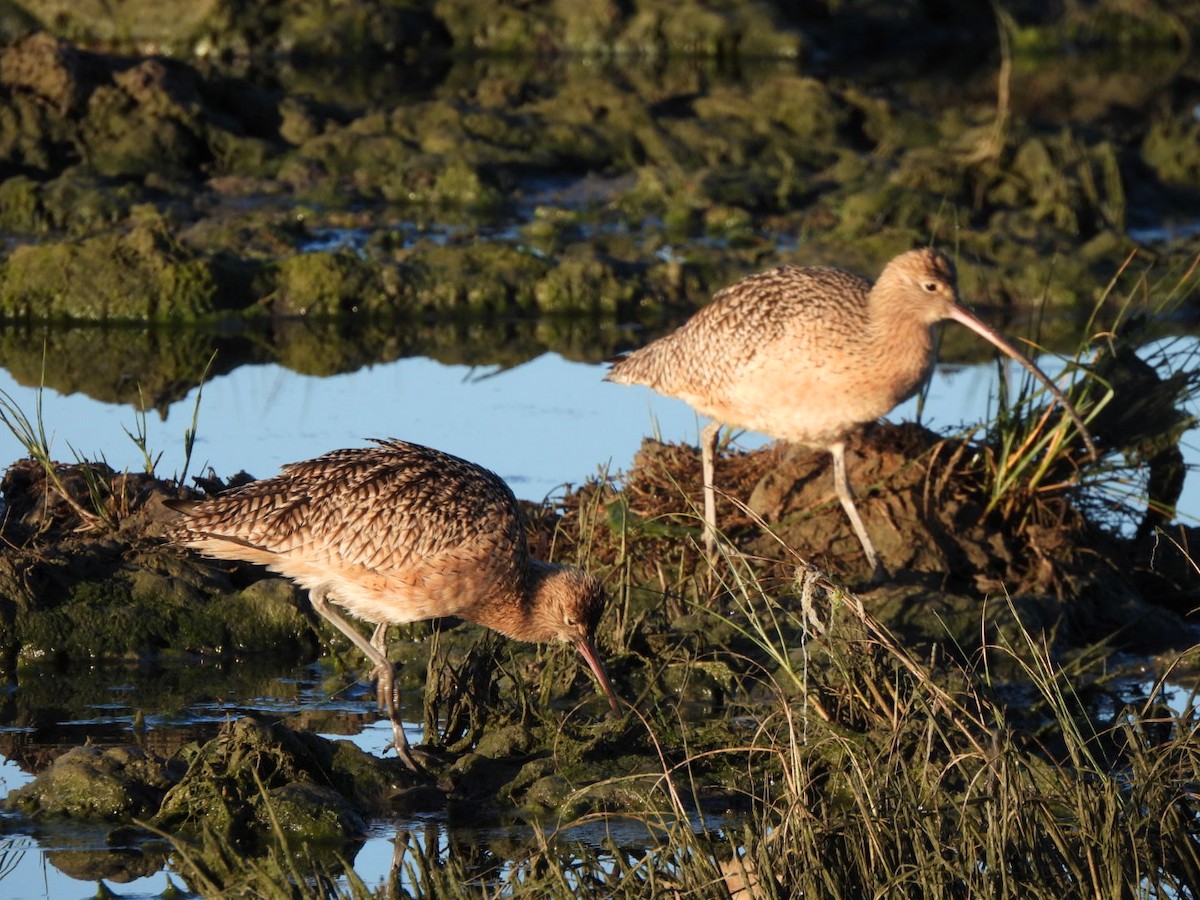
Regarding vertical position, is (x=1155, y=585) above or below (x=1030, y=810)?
below

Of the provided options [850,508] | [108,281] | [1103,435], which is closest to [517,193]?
[108,281]

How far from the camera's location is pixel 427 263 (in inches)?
575

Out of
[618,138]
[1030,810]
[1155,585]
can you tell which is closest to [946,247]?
[618,138]

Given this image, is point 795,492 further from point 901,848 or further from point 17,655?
point 901,848

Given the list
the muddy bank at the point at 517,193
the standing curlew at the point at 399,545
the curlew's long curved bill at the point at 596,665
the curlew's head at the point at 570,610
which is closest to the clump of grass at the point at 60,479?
the standing curlew at the point at 399,545

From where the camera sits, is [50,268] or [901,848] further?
[50,268]

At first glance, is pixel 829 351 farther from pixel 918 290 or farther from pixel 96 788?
pixel 96 788

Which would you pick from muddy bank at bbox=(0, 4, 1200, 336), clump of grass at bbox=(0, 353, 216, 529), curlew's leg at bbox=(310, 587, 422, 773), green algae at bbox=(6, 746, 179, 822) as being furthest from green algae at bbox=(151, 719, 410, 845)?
muddy bank at bbox=(0, 4, 1200, 336)

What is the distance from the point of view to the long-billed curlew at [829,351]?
8.42m

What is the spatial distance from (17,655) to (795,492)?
3.56 m

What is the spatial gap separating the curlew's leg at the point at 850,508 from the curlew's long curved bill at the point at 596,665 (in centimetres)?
177

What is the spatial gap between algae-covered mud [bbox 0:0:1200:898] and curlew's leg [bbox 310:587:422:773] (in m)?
0.12

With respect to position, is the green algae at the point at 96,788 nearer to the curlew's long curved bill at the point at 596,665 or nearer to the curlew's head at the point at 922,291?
the curlew's long curved bill at the point at 596,665

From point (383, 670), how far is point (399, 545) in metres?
0.49
